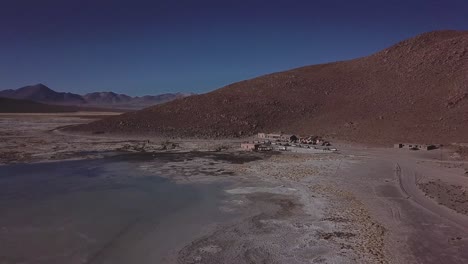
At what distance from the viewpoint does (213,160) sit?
29.5 m

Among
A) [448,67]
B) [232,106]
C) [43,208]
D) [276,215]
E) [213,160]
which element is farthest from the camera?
[232,106]

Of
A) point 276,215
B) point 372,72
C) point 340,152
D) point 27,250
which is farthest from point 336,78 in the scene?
point 27,250

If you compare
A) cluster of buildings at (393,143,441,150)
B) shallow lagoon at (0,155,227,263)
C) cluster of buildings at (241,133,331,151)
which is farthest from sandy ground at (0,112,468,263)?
cluster of buildings at (241,133,331,151)

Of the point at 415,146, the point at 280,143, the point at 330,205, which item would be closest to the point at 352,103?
the point at 280,143

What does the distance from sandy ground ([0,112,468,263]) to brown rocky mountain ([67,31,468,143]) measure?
432 inches

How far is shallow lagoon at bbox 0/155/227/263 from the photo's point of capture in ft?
38.2

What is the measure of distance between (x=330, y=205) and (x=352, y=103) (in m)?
37.7

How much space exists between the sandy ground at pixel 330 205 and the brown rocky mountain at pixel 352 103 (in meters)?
11.0

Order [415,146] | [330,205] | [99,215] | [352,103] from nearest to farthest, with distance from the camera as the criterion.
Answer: [99,215] → [330,205] → [415,146] → [352,103]

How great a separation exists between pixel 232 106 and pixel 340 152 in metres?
24.6

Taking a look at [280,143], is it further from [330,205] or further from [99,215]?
[99,215]

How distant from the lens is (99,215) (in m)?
15.4

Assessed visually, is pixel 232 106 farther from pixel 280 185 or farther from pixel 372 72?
pixel 280 185

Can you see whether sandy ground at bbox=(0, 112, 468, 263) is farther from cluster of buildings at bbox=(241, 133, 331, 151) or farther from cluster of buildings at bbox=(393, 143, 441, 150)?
cluster of buildings at bbox=(241, 133, 331, 151)
